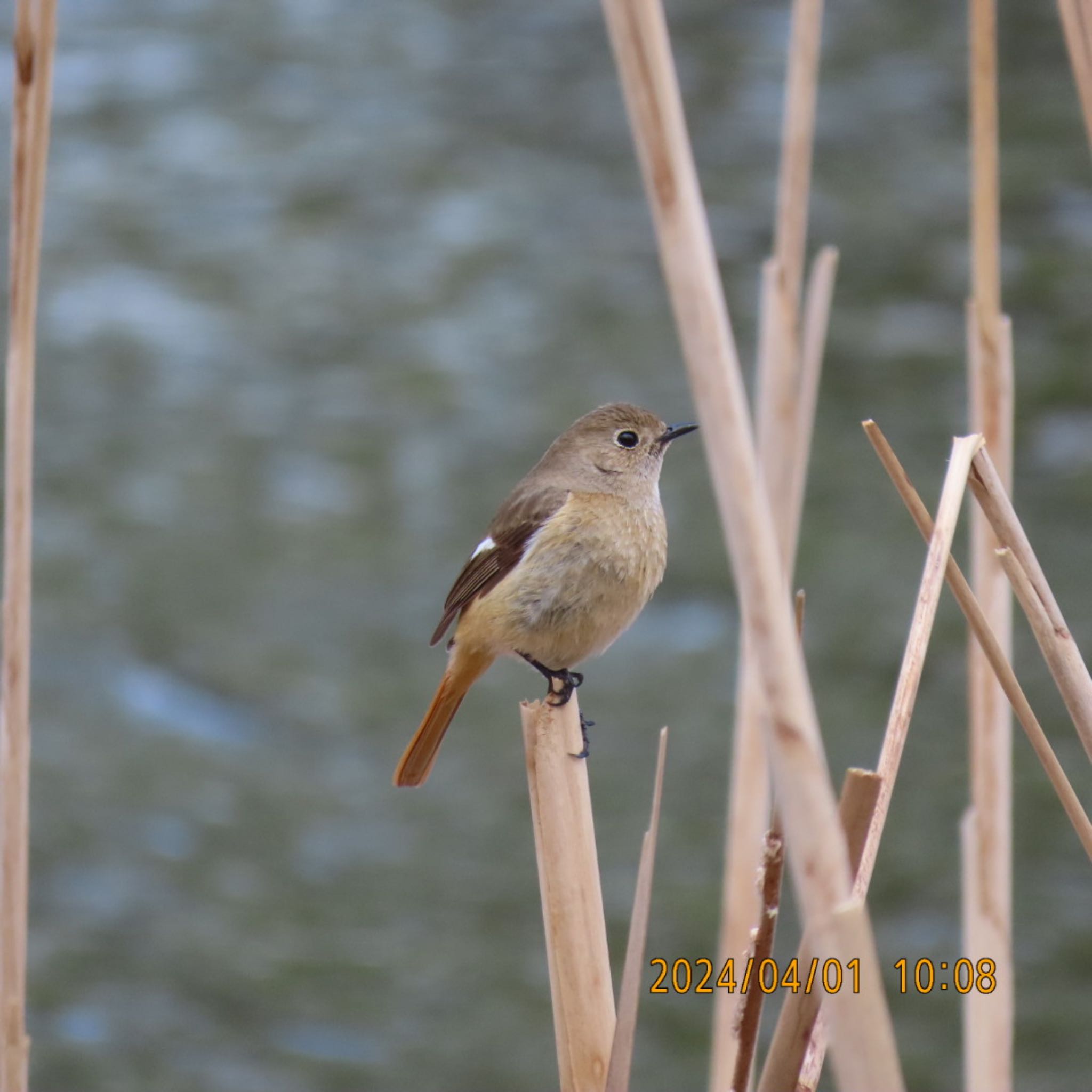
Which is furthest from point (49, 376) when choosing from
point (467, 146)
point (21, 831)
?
point (21, 831)

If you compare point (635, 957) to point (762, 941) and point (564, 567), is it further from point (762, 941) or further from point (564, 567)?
point (564, 567)

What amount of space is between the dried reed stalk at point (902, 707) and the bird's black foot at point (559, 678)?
1.12 metres

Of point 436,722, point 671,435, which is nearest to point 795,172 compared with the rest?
point 671,435

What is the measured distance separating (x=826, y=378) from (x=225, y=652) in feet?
10.1

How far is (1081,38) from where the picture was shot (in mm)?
2314

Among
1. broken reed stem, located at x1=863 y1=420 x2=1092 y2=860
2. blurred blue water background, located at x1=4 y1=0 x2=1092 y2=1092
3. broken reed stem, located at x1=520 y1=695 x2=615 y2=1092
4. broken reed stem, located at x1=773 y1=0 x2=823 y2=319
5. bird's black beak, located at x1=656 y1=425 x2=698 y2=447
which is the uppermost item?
blurred blue water background, located at x1=4 y1=0 x2=1092 y2=1092

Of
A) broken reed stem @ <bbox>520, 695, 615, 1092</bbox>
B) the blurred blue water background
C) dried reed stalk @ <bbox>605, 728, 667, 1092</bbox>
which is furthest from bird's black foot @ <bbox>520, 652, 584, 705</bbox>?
the blurred blue water background

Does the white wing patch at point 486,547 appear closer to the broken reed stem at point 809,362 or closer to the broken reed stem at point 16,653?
the broken reed stem at point 809,362

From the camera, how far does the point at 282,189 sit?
9219 mm

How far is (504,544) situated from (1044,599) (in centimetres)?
157

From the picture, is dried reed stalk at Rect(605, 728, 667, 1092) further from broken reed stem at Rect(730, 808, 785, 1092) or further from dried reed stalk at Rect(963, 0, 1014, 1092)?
dried reed stalk at Rect(963, 0, 1014, 1092)

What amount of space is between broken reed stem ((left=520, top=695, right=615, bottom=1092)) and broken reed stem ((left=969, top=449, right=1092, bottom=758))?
0.67 metres

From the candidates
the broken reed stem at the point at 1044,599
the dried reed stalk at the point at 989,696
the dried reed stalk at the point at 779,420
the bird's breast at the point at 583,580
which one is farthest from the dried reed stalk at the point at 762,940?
the bird's breast at the point at 583,580

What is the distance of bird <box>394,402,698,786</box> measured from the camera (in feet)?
10.7
